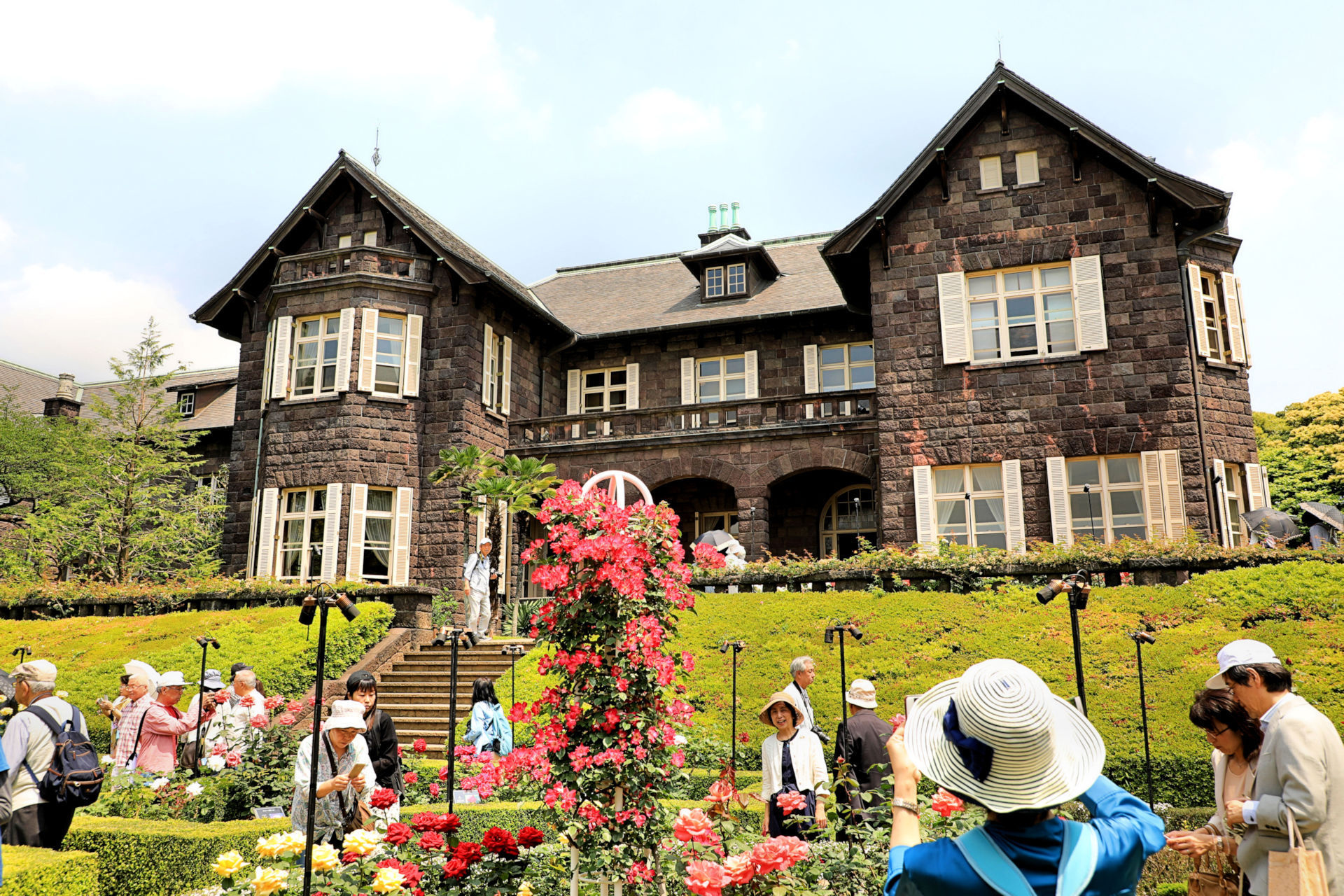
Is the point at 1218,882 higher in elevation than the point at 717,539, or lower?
lower

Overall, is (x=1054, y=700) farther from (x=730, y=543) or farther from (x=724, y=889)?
(x=730, y=543)

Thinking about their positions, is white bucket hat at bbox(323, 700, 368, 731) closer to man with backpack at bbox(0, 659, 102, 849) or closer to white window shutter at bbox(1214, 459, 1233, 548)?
man with backpack at bbox(0, 659, 102, 849)

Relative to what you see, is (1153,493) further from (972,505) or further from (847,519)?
(847,519)

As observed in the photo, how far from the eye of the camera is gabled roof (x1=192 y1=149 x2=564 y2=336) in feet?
68.6

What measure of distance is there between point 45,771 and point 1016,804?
6.74 m

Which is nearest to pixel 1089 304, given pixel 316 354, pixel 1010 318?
pixel 1010 318

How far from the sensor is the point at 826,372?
2292 cm

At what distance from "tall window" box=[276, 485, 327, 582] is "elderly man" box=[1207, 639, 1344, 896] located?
18384 mm

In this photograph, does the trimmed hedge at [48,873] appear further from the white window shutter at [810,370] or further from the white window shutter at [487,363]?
the white window shutter at [810,370]

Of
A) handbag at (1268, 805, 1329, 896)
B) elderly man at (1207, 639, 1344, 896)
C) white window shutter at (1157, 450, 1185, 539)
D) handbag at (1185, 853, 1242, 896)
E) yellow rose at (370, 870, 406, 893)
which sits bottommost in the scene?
yellow rose at (370, 870, 406, 893)

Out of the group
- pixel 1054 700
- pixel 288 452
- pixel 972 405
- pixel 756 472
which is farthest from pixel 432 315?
pixel 1054 700

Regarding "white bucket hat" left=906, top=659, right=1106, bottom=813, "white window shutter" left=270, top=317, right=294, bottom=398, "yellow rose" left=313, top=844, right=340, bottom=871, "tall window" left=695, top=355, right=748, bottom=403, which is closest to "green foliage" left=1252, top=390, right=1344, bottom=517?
"tall window" left=695, top=355, right=748, bottom=403

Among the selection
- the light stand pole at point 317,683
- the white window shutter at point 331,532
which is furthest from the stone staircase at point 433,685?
the light stand pole at point 317,683

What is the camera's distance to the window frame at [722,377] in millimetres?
23594
